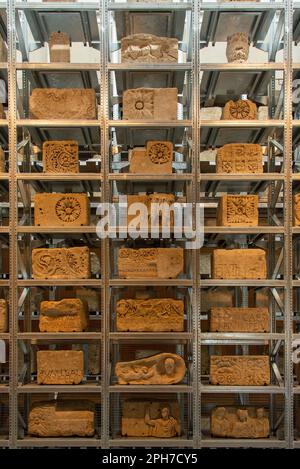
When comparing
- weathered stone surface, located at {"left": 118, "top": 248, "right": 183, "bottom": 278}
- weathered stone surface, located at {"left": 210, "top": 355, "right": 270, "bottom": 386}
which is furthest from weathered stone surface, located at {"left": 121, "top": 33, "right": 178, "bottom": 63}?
weathered stone surface, located at {"left": 210, "top": 355, "right": 270, "bottom": 386}

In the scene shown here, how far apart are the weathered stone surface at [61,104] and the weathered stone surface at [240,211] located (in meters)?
1.99

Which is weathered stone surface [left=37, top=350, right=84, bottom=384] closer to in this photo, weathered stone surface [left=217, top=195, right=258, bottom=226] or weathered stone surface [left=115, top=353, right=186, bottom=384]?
weathered stone surface [left=115, top=353, right=186, bottom=384]

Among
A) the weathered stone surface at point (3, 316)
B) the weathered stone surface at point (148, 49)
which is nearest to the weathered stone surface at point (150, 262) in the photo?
the weathered stone surface at point (3, 316)

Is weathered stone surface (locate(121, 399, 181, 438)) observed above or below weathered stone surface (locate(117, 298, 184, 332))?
below

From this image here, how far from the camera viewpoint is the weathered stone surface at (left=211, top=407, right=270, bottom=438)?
6641mm

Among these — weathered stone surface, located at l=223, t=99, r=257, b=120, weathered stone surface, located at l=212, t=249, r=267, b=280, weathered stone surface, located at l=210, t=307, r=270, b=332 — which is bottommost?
weathered stone surface, located at l=210, t=307, r=270, b=332

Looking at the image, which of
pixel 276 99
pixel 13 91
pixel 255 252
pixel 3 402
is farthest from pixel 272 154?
pixel 3 402

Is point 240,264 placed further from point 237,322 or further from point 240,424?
point 240,424

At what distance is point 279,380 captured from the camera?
6.75m

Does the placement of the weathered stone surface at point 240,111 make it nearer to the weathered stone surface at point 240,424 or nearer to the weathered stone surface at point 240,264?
the weathered stone surface at point 240,264

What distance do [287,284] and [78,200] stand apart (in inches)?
107

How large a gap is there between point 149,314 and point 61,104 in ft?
9.14

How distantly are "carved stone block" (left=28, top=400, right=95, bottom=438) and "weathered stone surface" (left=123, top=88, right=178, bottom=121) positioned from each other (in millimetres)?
3609

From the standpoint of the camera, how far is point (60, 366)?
666 cm
